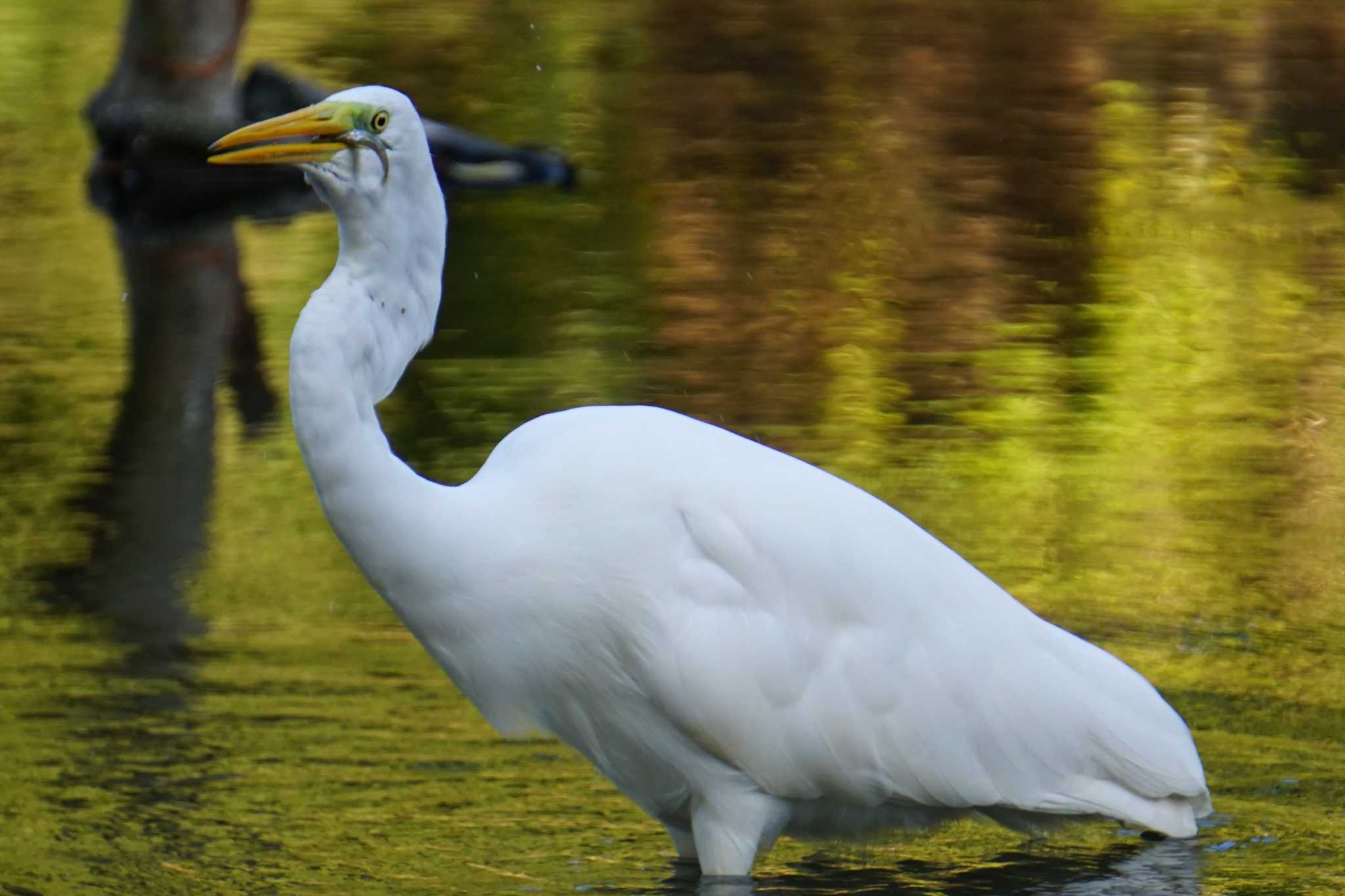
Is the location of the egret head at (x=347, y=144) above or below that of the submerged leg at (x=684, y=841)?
above

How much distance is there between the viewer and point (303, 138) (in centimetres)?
397

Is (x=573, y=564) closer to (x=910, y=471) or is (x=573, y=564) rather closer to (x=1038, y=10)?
(x=910, y=471)

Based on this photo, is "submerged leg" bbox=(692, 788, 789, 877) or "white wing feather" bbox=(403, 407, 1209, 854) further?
"submerged leg" bbox=(692, 788, 789, 877)

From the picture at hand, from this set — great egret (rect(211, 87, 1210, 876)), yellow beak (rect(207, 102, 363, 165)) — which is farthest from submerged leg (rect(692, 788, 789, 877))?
yellow beak (rect(207, 102, 363, 165))

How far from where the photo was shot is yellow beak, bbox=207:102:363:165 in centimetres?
384

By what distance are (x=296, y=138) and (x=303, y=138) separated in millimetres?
20

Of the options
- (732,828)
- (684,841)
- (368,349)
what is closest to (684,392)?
(684,841)

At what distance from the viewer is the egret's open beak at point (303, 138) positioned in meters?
3.85

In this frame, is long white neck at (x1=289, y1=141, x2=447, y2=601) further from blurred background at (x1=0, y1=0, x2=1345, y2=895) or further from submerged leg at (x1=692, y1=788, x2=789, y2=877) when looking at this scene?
blurred background at (x1=0, y1=0, x2=1345, y2=895)

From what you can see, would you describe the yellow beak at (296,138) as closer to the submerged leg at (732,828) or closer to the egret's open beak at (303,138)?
the egret's open beak at (303,138)

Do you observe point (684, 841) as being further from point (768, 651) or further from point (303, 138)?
point (303, 138)

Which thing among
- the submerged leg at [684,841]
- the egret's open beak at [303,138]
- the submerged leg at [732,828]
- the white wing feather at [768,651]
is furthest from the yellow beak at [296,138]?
the submerged leg at [684,841]

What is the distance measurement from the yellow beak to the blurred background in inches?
59.5

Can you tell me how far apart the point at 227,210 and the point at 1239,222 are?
19.4 feet
